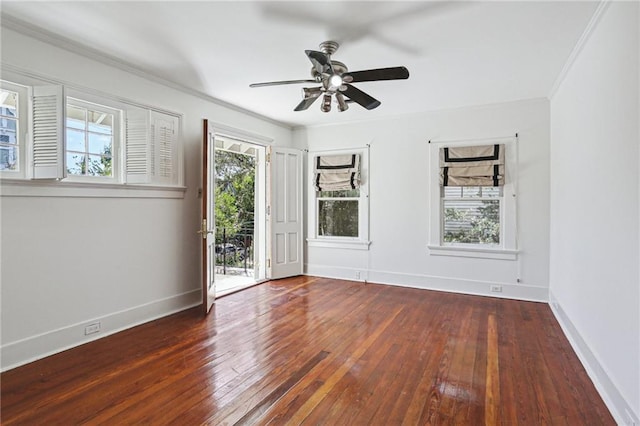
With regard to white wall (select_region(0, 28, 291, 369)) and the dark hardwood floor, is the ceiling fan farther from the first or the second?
the dark hardwood floor

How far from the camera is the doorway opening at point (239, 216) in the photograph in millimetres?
5754

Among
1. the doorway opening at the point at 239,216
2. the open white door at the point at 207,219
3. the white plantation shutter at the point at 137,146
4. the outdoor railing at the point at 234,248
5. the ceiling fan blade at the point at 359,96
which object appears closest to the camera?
the ceiling fan blade at the point at 359,96

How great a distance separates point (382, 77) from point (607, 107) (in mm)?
1609

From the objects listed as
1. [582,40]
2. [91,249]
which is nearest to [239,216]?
[91,249]

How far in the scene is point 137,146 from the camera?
3.62 m

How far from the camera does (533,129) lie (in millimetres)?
4496

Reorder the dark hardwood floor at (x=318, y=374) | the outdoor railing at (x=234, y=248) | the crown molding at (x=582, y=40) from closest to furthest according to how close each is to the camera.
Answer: the dark hardwood floor at (x=318, y=374) < the crown molding at (x=582, y=40) < the outdoor railing at (x=234, y=248)

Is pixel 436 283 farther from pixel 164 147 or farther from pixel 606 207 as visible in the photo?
pixel 164 147

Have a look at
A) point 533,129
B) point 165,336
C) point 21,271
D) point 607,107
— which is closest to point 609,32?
point 607,107

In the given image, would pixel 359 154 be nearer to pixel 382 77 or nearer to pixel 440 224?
pixel 440 224

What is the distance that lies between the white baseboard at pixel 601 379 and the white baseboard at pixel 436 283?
1.06m

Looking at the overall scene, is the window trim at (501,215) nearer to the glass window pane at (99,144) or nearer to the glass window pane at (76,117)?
the glass window pane at (99,144)

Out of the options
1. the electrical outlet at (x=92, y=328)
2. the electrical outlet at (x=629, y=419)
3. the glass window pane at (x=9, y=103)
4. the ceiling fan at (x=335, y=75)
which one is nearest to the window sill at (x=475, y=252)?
the ceiling fan at (x=335, y=75)

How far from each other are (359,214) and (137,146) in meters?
3.44
